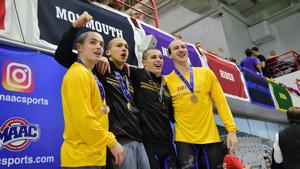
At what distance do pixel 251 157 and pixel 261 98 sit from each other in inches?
57.0

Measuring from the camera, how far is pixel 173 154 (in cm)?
199

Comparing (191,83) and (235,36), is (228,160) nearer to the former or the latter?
(191,83)

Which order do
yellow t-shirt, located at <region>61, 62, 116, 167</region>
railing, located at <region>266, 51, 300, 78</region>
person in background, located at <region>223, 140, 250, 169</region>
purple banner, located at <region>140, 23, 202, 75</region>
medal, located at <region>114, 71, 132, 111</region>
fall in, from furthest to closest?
railing, located at <region>266, 51, 300, 78</region>
purple banner, located at <region>140, 23, 202, 75</region>
person in background, located at <region>223, 140, 250, 169</region>
medal, located at <region>114, 71, 132, 111</region>
yellow t-shirt, located at <region>61, 62, 116, 167</region>

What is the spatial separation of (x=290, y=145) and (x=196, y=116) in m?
1.49

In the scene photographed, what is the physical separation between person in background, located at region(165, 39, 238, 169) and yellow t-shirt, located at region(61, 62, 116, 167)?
0.74 metres

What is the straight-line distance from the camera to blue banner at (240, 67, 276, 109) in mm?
5478

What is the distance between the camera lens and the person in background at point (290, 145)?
2947mm

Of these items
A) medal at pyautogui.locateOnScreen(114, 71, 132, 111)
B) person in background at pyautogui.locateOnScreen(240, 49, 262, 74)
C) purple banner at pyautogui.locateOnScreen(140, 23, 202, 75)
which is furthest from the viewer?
person in background at pyautogui.locateOnScreen(240, 49, 262, 74)

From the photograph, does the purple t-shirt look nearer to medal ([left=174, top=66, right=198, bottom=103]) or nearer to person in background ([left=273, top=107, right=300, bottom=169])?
person in background ([left=273, top=107, right=300, bottom=169])

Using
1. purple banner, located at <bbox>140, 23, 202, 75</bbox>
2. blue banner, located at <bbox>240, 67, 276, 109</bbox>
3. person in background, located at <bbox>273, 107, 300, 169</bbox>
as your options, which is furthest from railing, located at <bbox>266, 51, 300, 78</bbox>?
person in background, located at <bbox>273, 107, 300, 169</bbox>

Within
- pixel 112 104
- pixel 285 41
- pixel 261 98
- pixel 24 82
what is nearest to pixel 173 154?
pixel 112 104

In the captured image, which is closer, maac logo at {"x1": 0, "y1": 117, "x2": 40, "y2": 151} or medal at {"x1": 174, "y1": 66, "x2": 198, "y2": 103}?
maac logo at {"x1": 0, "y1": 117, "x2": 40, "y2": 151}

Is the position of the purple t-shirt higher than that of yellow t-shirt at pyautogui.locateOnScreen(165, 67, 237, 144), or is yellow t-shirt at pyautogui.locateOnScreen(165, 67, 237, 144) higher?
the purple t-shirt

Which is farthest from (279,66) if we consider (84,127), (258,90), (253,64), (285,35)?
(84,127)
